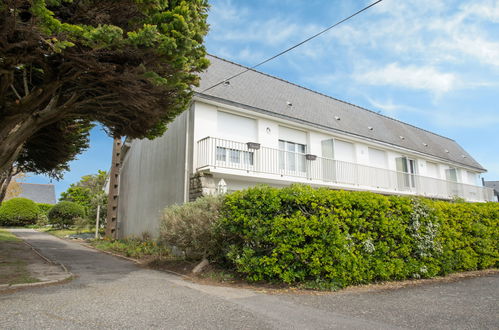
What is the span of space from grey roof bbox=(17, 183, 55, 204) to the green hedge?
51321mm

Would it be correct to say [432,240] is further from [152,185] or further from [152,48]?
[152,185]

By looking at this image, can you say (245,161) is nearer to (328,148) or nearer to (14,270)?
(328,148)

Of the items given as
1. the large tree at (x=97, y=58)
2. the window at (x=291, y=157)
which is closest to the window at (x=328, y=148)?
the window at (x=291, y=157)

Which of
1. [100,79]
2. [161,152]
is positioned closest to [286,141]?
[161,152]

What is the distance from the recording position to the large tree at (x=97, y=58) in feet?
16.1

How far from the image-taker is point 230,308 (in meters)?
4.59

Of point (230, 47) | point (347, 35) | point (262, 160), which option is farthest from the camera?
point (262, 160)

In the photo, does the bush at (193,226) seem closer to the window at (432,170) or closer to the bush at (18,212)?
the window at (432,170)

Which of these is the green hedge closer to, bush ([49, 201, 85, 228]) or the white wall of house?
the white wall of house

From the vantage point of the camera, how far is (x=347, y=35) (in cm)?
761

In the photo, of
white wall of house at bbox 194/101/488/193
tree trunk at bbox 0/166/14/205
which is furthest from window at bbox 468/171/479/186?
tree trunk at bbox 0/166/14/205

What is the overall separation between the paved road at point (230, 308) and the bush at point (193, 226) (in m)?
1.34

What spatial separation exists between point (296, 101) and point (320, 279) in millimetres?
11803

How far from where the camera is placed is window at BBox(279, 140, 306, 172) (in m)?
13.3
